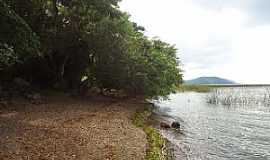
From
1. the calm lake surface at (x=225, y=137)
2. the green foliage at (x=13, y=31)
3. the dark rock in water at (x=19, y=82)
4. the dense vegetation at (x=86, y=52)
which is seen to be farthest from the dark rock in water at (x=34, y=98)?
the calm lake surface at (x=225, y=137)

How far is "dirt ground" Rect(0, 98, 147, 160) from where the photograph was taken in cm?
1234

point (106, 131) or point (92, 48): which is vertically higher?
point (92, 48)

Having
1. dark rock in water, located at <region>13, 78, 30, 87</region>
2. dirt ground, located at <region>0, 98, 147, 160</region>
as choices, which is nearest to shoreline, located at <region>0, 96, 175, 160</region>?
dirt ground, located at <region>0, 98, 147, 160</region>

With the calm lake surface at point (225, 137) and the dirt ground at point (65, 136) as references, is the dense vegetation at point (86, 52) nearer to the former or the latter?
the calm lake surface at point (225, 137)

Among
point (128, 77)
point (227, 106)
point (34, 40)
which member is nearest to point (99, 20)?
point (128, 77)

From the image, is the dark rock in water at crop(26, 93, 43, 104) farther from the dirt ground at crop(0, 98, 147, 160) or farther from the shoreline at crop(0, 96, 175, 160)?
the shoreline at crop(0, 96, 175, 160)

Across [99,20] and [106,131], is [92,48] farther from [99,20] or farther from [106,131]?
[106,131]

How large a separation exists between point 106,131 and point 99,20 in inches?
664

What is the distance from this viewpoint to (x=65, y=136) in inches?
603

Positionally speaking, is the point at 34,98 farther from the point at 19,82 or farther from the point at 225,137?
the point at 225,137

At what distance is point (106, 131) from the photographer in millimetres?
17547

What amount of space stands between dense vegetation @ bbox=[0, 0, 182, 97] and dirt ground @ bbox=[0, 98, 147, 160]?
803 centimetres

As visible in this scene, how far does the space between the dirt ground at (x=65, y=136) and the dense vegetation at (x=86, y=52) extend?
803 centimetres

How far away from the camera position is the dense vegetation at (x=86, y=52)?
30.6 m
